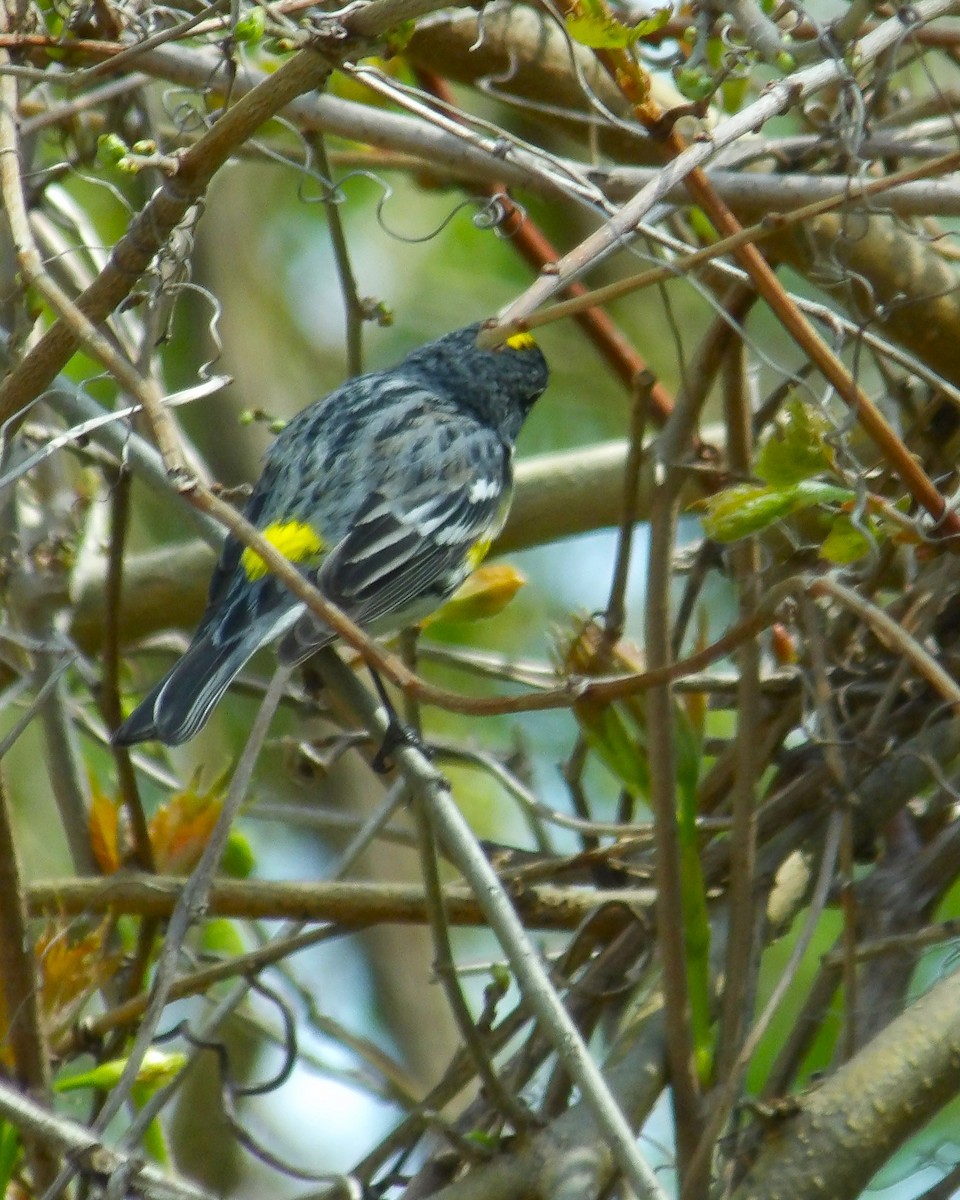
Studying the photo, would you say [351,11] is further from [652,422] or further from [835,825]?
[652,422]

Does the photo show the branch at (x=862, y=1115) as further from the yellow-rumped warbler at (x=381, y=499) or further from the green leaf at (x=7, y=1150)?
the yellow-rumped warbler at (x=381, y=499)

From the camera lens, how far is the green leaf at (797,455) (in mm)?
1877

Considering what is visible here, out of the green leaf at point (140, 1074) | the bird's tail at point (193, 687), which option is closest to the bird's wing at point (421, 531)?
the bird's tail at point (193, 687)

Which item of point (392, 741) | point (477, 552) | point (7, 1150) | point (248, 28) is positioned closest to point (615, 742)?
point (392, 741)

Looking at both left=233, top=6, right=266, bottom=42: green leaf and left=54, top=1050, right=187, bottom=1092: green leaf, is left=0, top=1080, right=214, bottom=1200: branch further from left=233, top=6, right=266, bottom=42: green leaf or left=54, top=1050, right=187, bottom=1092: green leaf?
left=233, top=6, right=266, bottom=42: green leaf

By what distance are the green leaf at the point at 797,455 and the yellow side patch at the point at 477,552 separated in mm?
1391

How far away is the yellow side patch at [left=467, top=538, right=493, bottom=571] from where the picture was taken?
326 centimetres

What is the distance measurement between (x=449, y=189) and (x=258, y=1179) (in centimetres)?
327

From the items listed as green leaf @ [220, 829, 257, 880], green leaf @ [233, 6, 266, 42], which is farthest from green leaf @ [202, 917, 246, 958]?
green leaf @ [233, 6, 266, 42]

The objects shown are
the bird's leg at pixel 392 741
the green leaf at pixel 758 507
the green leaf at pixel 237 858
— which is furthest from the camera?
the green leaf at pixel 237 858

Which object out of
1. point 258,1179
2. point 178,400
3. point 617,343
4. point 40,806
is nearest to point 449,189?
point 617,343

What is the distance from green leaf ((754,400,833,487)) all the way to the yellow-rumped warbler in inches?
48.1

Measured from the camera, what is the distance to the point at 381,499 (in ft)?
11.1

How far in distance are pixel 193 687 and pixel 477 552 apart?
79 centimetres
